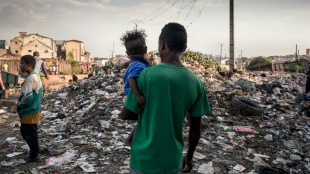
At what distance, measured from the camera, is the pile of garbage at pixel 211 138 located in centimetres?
321

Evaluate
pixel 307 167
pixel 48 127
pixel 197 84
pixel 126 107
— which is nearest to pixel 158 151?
pixel 126 107

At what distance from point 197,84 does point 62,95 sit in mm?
8409

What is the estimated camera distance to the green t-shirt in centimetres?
110

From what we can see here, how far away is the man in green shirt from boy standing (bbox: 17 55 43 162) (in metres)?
2.35

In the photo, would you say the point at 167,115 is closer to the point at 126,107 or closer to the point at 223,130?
the point at 126,107

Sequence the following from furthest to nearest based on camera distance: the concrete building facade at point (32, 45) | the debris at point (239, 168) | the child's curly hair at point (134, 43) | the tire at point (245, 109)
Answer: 1. the concrete building facade at point (32, 45)
2. the tire at point (245, 109)
3. the debris at point (239, 168)
4. the child's curly hair at point (134, 43)

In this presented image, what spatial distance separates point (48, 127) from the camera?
204 inches

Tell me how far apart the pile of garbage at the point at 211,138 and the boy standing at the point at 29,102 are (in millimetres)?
456

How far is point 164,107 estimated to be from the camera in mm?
1121

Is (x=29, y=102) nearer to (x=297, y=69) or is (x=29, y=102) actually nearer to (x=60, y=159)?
(x=60, y=159)

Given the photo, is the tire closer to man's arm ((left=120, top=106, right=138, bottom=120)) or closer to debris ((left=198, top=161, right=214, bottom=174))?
debris ((left=198, top=161, right=214, bottom=174))

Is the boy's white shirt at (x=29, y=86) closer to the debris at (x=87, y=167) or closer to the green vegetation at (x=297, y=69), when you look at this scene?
the debris at (x=87, y=167)

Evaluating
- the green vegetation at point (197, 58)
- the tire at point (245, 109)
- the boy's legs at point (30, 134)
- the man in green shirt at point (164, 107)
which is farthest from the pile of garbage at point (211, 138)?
the green vegetation at point (197, 58)

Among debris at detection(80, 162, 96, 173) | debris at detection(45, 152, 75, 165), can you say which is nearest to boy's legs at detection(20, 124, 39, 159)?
debris at detection(45, 152, 75, 165)
